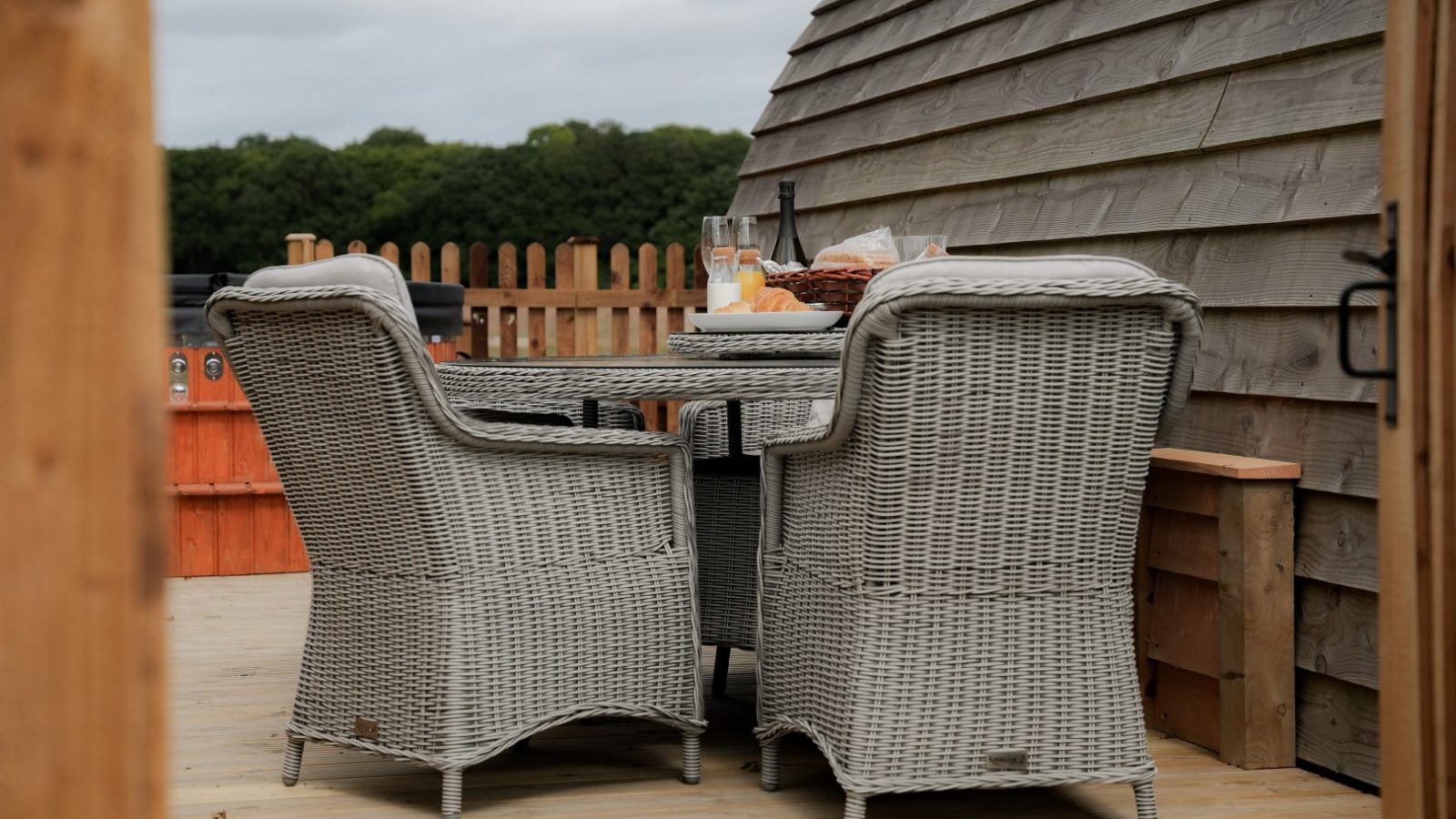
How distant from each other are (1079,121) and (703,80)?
65.4ft

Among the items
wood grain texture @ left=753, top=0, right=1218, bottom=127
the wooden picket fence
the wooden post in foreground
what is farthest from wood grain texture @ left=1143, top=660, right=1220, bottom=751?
the wooden picket fence

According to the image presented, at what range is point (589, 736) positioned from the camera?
9.44 feet

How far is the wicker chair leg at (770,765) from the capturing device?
8.03 feet

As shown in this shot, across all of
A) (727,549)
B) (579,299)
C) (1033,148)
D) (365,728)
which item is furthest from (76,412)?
(579,299)

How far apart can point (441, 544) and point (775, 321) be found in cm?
80

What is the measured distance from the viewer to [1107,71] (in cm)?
332

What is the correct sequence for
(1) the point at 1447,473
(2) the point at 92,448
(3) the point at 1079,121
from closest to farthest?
(2) the point at 92,448 → (1) the point at 1447,473 → (3) the point at 1079,121

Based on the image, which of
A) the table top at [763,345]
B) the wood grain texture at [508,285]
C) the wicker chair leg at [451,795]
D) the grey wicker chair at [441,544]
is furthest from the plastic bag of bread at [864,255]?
the wood grain texture at [508,285]

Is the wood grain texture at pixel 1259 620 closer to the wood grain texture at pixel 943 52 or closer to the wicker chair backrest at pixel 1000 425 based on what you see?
the wicker chair backrest at pixel 1000 425

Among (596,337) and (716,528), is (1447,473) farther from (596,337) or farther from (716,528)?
(596,337)

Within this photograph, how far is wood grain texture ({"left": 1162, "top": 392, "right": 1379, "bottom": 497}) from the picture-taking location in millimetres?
2395

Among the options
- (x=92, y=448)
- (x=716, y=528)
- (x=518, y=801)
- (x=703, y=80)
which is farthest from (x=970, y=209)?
(x=703, y=80)

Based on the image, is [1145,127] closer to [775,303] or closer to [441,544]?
[775,303]

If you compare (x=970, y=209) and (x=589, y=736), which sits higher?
(x=970, y=209)
